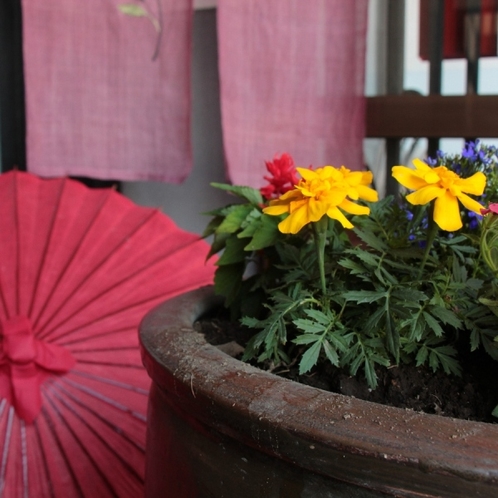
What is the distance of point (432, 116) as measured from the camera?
3.99 ft

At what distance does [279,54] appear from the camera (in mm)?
1237

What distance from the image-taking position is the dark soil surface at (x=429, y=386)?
464mm

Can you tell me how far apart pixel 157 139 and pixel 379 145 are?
52cm

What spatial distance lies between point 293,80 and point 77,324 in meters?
0.66

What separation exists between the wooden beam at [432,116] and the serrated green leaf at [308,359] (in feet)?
2.81

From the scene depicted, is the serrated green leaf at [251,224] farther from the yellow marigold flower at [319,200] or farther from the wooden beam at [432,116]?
the wooden beam at [432,116]

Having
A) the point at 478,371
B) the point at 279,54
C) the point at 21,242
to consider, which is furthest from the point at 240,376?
the point at 279,54

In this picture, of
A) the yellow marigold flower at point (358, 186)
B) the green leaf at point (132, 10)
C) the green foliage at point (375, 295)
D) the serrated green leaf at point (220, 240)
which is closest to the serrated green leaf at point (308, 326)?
the green foliage at point (375, 295)

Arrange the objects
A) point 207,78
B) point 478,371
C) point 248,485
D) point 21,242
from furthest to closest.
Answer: point 207,78, point 21,242, point 478,371, point 248,485

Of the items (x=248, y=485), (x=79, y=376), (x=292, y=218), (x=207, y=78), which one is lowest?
(x=79, y=376)

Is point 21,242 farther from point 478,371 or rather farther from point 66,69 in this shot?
point 478,371

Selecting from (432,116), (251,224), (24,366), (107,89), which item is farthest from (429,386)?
(107,89)

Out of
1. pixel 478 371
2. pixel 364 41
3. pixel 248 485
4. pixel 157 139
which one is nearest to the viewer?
pixel 248 485

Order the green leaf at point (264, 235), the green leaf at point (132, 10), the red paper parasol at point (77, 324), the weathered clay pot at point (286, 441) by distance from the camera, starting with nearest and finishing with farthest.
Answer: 1. the weathered clay pot at point (286, 441)
2. the green leaf at point (264, 235)
3. the red paper parasol at point (77, 324)
4. the green leaf at point (132, 10)
